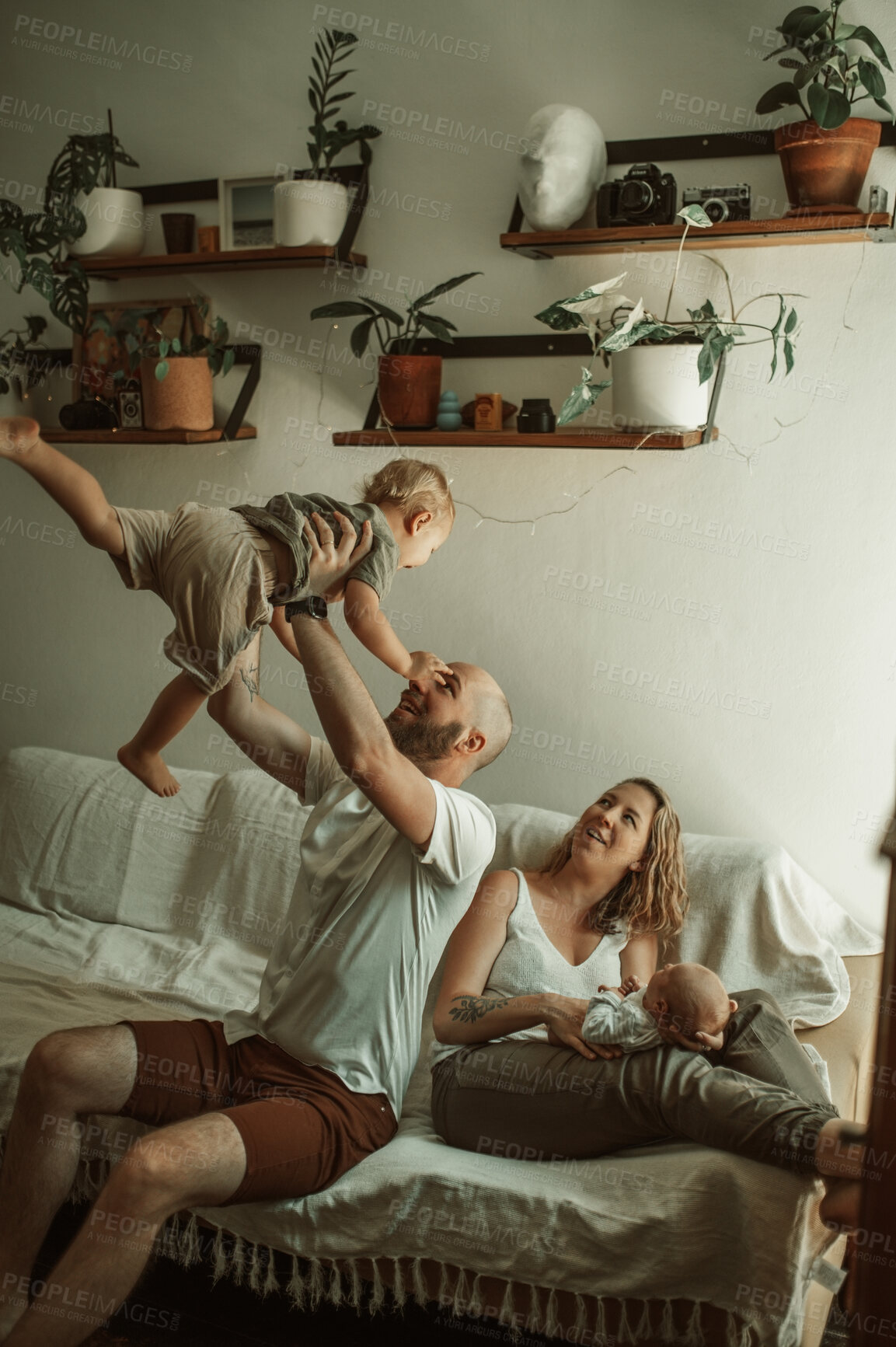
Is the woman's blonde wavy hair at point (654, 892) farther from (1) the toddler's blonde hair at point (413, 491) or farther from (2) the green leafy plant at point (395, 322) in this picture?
(2) the green leafy plant at point (395, 322)

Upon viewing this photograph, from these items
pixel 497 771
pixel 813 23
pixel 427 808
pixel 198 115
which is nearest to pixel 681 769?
pixel 497 771

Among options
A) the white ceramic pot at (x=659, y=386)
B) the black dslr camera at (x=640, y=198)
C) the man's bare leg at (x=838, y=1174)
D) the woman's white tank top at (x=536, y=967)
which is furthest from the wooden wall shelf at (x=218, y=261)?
the man's bare leg at (x=838, y=1174)

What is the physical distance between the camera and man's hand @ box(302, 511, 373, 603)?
4.50 ft

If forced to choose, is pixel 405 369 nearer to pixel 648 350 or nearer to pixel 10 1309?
pixel 648 350

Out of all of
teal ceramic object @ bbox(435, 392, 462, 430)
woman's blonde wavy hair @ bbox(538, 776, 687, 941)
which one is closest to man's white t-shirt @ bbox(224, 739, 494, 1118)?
woman's blonde wavy hair @ bbox(538, 776, 687, 941)

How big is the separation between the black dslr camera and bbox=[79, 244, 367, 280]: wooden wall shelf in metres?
0.61

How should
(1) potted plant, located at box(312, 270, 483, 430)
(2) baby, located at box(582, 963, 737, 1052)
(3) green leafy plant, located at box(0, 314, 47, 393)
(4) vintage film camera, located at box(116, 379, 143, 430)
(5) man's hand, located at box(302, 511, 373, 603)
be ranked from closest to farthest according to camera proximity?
(5) man's hand, located at box(302, 511, 373, 603) → (2) baby, located at box(582, 963, 737, 1052) → (1) potted plant, located at box(312, 270, 483, 430) → (4) vintage film camera, located at box(116, 379, 143, 430) → (3) green leafy plant, located at box(0, 314, 47, 393)

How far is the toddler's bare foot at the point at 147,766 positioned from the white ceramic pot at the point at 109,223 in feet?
4.70

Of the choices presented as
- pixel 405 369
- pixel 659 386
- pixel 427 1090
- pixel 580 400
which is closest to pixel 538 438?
pixel 580 400

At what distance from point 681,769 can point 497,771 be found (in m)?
0.41

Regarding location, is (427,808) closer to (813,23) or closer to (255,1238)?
(255,1238)

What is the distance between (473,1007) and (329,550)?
0.79 meters

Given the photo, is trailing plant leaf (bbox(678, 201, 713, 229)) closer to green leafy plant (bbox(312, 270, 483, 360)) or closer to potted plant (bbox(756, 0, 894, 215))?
potted plant (bbox(756, 0, 894, 215))

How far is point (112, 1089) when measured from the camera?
1.50 metres
